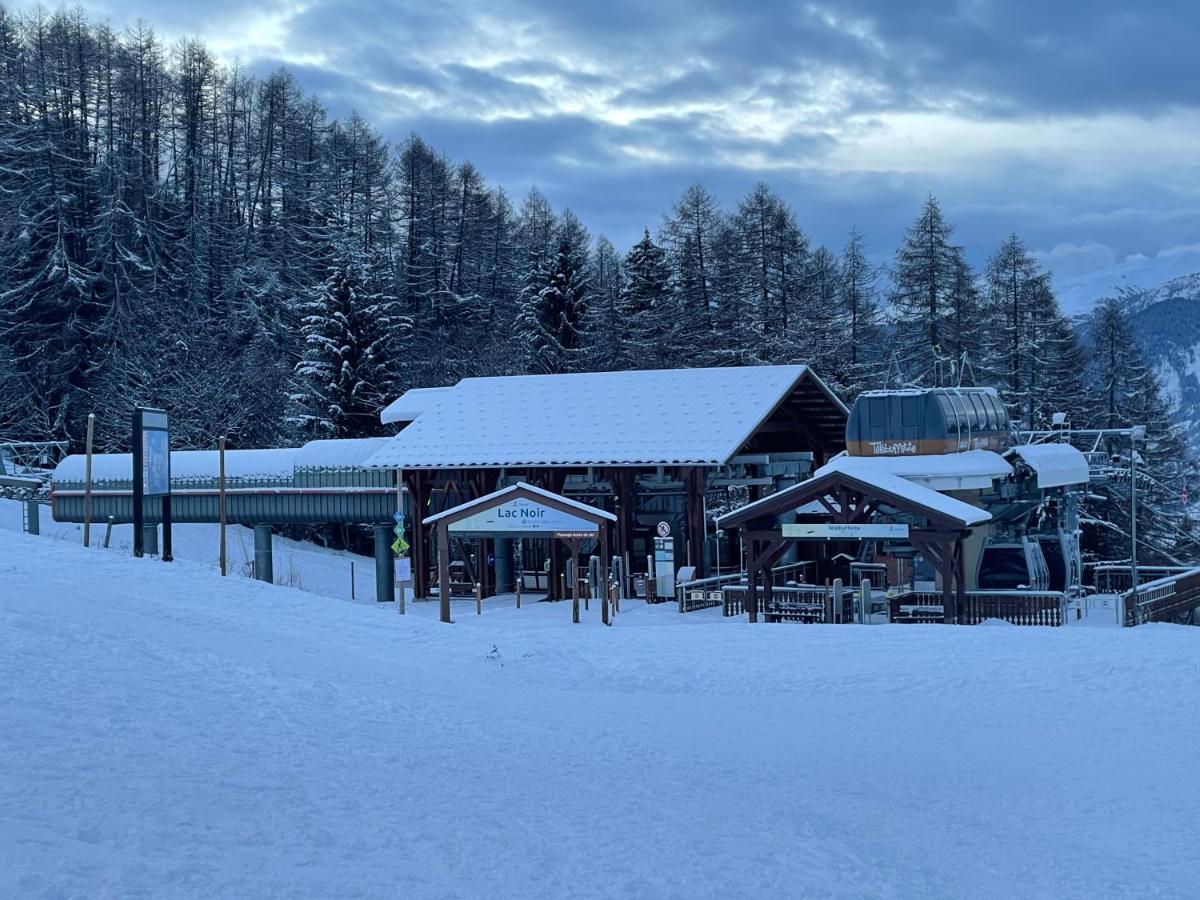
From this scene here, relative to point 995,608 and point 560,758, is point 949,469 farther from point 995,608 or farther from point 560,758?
point 560,758

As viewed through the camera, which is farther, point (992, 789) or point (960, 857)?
point (992, 789)

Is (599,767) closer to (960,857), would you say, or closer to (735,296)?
(960,857)

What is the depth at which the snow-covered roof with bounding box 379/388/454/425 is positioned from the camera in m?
40.9

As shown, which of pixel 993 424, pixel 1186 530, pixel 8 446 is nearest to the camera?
pixel 993 424

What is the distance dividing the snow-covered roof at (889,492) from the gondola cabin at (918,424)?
3.36 meters

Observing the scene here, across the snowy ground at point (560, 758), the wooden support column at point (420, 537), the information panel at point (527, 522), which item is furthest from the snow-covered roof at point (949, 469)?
the wooden support column at point (420, 537)

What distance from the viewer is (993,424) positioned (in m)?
33.6

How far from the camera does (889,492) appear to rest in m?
26.6

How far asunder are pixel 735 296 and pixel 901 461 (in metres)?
30.0

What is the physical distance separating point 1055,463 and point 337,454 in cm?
2115

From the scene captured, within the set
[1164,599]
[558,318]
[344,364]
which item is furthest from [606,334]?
[1164,599]

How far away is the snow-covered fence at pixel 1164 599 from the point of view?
90.2 feet

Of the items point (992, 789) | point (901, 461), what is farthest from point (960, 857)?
point (901, 461)

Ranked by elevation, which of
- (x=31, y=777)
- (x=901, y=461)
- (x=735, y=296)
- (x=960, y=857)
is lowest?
(x=960, y=857)
